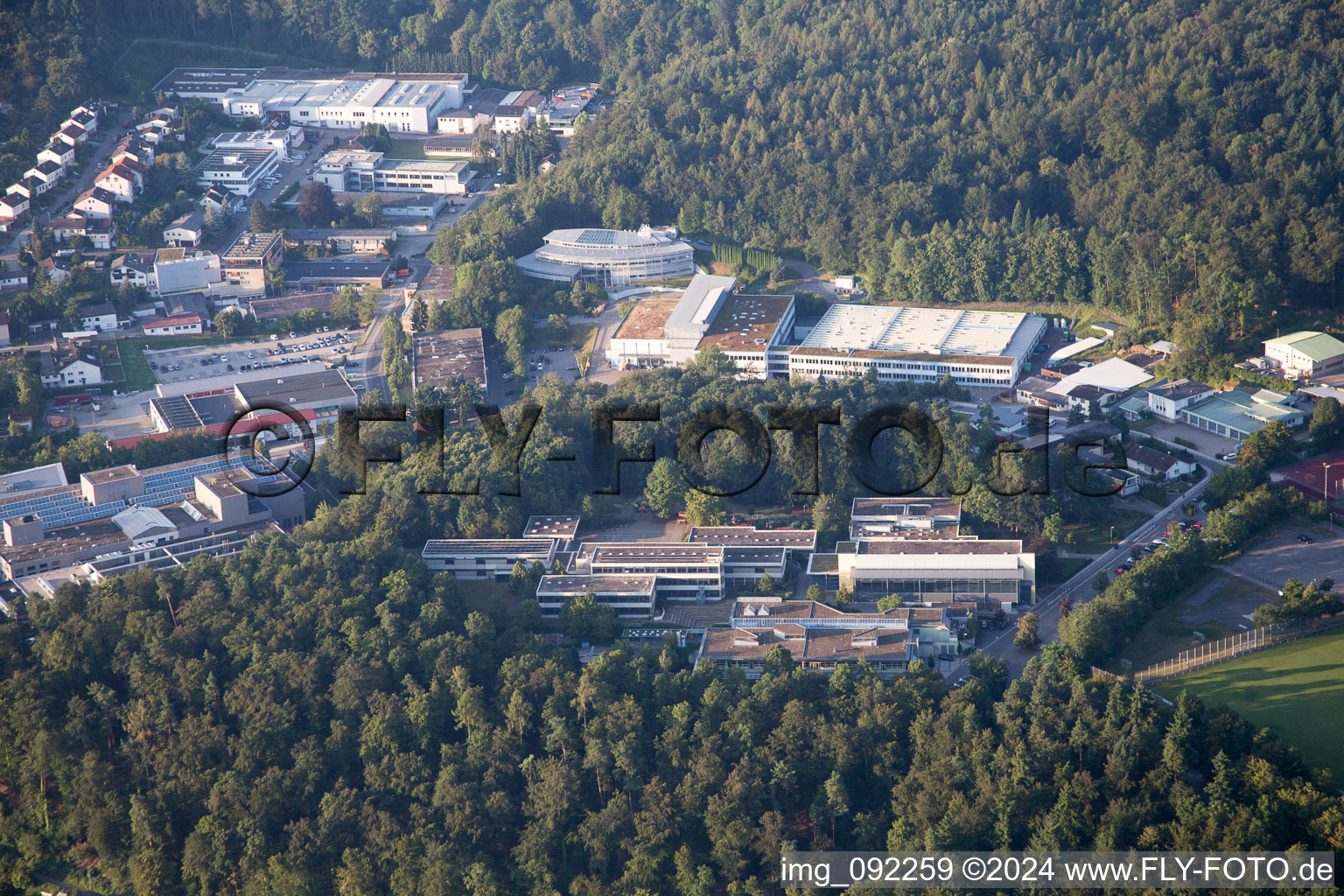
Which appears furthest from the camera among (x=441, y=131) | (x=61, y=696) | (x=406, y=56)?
(x=406, y=56)

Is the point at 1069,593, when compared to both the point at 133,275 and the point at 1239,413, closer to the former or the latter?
the point at 1239,413

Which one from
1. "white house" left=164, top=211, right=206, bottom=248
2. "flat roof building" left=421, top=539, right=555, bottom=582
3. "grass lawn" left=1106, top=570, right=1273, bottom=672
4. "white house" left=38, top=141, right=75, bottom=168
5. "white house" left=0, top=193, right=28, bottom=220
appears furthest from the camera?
"white house" left=38, top=141, right=75, bottom=168

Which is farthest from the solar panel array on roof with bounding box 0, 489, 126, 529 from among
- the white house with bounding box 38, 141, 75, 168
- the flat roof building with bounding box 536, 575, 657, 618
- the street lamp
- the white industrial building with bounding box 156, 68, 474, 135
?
the street lamp

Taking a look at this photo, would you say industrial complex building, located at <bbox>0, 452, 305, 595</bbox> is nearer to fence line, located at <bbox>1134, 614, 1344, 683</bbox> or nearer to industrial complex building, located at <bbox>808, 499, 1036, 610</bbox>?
industrial complex building, located at <bbox>808, 499, 1036, 610</bbox>

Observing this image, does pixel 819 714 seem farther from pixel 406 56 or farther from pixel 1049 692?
pixel 406 56

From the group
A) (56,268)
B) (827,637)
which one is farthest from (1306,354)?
(56,268)

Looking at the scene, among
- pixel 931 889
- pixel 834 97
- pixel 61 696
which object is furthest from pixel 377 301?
pixel 931 889
